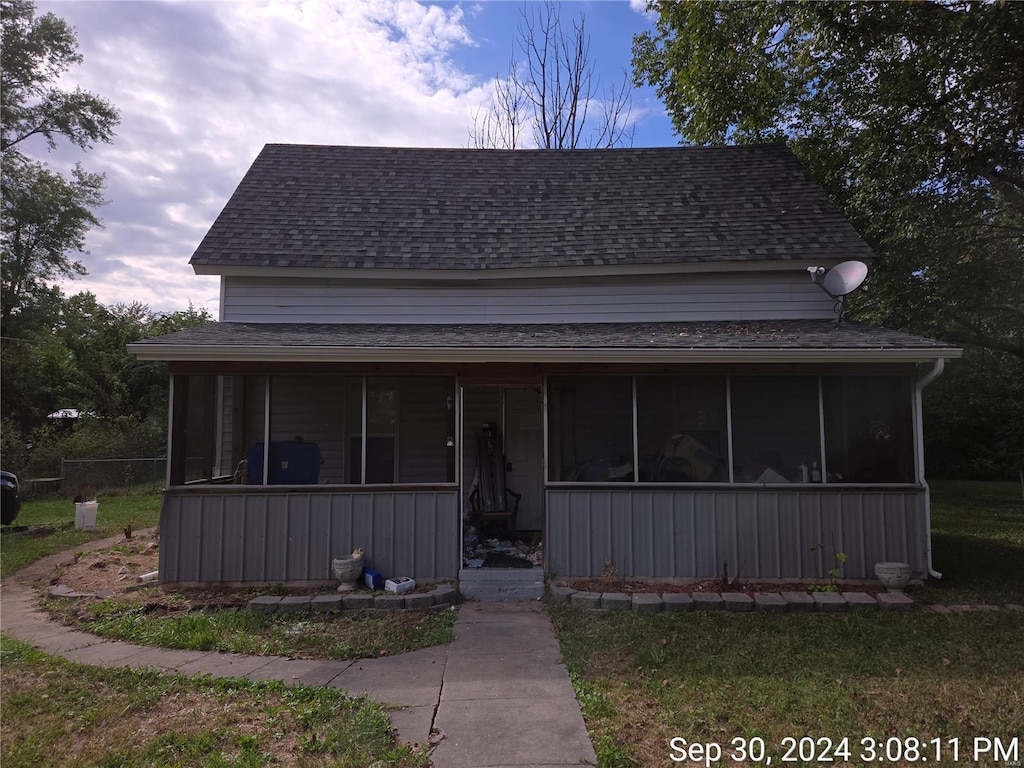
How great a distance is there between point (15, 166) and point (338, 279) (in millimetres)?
19290

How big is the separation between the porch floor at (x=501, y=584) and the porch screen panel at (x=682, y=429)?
5.71 feet

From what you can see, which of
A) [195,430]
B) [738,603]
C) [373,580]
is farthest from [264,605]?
[738,603]

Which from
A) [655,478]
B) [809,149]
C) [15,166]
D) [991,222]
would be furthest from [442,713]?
[15,166]

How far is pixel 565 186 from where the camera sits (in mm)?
11398

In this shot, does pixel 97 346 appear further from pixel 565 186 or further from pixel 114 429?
pixel 565 186

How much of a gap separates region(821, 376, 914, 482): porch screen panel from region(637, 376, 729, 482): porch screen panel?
127cm

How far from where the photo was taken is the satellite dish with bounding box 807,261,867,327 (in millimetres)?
8344

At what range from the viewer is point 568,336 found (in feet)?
26.9

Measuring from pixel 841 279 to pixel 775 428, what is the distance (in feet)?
8.25

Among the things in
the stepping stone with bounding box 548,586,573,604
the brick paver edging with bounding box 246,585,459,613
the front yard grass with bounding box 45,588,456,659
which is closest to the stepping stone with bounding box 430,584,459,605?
the brick paver edging with bounding box 246,585,459,613

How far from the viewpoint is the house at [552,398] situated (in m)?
7.29

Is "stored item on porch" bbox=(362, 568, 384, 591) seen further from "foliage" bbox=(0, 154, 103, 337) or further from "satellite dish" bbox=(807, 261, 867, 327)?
"foliage" bbox=(0, 154, 103, 337)

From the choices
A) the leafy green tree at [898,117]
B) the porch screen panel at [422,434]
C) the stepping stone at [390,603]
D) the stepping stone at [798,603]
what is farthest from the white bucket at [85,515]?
the leafy green tree at [898,117]

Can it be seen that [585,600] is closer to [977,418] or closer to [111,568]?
[111,568]
